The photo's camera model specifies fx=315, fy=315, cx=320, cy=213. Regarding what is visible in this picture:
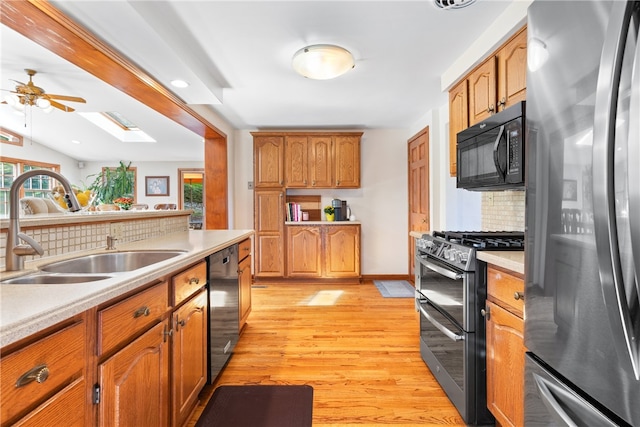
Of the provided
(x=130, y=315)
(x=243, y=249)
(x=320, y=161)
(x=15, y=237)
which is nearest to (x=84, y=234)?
(x=15, y=237)

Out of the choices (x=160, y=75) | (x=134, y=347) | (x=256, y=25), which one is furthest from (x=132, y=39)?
(x=134, y=347)

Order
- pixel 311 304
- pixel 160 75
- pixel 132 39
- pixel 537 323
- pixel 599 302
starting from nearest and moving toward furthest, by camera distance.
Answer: pixel 599 302 → pixel 537 323 → pixel 132 39 → pixel 160 75 → pixel 311 304

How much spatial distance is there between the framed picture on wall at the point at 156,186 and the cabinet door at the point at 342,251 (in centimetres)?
593

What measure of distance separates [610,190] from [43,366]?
51.3 inches

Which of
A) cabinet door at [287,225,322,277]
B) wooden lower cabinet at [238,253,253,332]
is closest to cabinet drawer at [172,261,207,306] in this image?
wooden lower cabinet at [238,253,253,332]

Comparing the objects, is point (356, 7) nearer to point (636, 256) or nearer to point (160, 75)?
point (160, 75)

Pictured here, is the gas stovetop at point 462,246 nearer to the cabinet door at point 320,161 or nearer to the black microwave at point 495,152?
the black microwave at point 495,152

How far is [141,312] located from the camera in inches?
45.6

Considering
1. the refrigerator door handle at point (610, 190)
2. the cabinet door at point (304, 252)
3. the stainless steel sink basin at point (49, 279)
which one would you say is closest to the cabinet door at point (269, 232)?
the cabinet door at point (304, 252)

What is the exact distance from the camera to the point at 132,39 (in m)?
2.03

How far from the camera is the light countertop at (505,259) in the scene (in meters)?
1.29

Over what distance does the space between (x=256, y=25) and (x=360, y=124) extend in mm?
2687

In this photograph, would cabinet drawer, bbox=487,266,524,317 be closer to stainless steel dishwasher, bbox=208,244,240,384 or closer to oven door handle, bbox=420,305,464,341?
oven door handle, bbox=420,305,464,341

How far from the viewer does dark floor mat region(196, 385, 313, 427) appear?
1582mm
